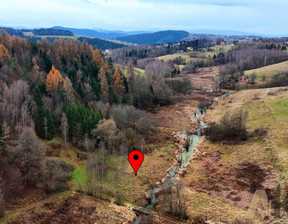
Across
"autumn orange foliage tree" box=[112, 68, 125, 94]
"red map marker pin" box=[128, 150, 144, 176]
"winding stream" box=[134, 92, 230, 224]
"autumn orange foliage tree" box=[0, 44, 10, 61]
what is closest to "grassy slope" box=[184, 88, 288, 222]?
"winding stream" box=[134, 92, 230, 224]

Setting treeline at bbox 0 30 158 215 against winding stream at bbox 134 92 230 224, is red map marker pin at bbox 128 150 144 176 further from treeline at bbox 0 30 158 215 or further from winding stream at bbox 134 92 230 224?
winding stream at bbox 134 92 230 224

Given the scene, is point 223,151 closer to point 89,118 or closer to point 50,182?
point 89,118

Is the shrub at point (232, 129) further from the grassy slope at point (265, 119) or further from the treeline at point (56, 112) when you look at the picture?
the treeline at point (56, 112)

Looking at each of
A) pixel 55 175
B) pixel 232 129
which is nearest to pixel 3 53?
pixel 55 175

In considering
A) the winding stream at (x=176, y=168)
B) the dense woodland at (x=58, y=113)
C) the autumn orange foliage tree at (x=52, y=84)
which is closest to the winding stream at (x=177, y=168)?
the winding stream at (x=176, y=168)

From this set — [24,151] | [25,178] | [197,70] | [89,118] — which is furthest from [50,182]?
[197,70]

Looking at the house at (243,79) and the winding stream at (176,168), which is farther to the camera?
the house at (243,79)
